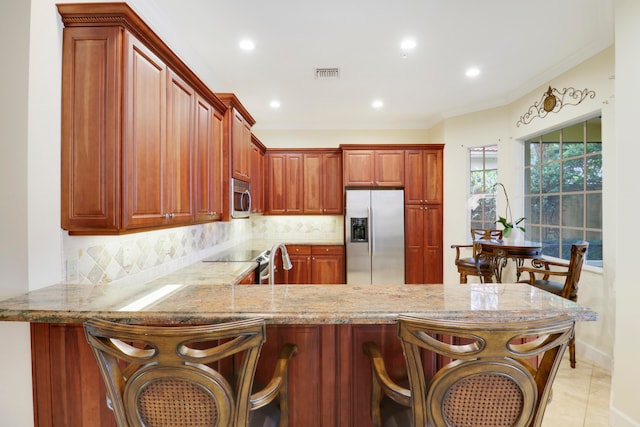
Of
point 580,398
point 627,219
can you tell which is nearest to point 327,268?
point 580,398

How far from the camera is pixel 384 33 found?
269 centimetres

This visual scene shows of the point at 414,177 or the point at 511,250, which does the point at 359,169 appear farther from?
the point at 511,250

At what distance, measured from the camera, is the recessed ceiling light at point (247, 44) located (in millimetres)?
2816

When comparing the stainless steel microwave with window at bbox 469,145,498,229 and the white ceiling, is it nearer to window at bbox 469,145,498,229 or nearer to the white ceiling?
the white ceiling

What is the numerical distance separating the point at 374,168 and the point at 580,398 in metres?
3.62

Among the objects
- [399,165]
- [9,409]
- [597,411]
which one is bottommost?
[597,411]

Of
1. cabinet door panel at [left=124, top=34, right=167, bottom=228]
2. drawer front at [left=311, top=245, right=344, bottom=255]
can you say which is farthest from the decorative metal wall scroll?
cabinet door panel at [left=124, top=34, right=167, bottom=228]

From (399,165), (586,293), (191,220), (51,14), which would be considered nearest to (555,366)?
(191,220)

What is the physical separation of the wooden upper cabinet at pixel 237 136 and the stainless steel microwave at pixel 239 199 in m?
0.07

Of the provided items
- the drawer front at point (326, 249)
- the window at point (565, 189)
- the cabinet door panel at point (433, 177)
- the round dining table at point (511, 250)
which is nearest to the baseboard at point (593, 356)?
the window at point (565, 189)

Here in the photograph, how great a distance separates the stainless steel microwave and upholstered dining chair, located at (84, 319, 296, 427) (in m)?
2.23

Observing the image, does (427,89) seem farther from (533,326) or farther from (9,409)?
(9,409)

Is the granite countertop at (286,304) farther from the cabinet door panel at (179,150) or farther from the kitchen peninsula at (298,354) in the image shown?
the cabinet door panel at (179,150)

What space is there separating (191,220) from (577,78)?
4.00 m
